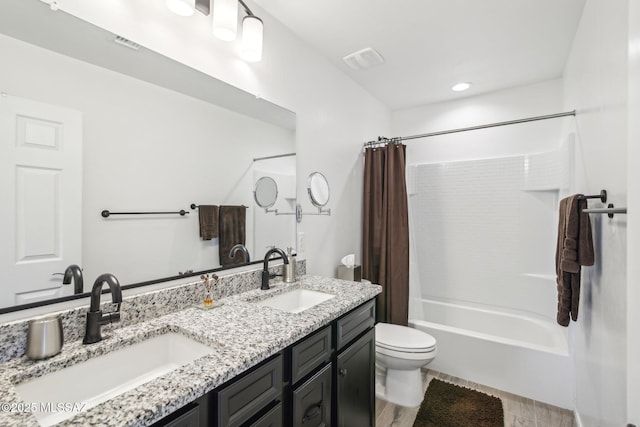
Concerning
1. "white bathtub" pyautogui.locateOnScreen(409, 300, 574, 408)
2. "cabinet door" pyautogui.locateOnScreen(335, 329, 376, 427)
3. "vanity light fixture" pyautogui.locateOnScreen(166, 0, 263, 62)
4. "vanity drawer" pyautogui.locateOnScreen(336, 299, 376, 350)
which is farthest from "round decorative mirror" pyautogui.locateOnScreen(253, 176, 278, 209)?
"white bathtub" pyautogui.locateOnScreen(409, 300, 574, 408)

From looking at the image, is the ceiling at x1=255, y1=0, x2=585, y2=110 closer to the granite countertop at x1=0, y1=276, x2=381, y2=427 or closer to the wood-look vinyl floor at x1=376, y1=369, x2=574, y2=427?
the granite countertop at x1=0, y1=276, x2=381, y2=427

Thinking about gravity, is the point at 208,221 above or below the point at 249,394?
above

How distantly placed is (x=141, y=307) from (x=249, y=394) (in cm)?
57

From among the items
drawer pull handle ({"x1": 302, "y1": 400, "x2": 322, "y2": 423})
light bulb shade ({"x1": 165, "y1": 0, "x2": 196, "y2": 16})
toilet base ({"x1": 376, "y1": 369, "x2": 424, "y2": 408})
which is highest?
light bulb shade ({"x1": 165, "y1": 0, "x2": 196, "y2": 16})

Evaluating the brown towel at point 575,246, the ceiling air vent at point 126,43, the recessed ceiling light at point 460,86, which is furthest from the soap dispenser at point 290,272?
the recessed ceiling light at point 460,86

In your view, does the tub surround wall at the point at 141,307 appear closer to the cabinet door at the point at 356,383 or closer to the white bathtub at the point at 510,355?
the cabinet door at the point at 356,383

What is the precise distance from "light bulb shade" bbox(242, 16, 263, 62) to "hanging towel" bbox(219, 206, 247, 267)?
2.59 ft

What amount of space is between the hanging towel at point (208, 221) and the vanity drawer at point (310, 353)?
687mm

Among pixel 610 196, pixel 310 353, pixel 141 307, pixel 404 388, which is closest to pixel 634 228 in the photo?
pixel 610 196

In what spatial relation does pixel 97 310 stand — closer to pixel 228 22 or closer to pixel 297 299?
pixel 297 299

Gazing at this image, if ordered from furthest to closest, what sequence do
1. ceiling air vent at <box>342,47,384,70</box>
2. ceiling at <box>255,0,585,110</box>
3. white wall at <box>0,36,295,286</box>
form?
1. ceiling air vent at <box>342,47,384,70</box>
2. ceiling at <box>255,0,585,110</box>
3. white wall at <box>0,36,295,286</box>

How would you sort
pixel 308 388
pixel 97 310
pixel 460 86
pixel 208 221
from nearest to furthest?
pixel 97 310 → pixel 308 388 → pixel 208 221 → pixel 460 86

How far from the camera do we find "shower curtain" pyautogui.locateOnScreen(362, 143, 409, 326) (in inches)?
103

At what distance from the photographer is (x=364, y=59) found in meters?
2.27
